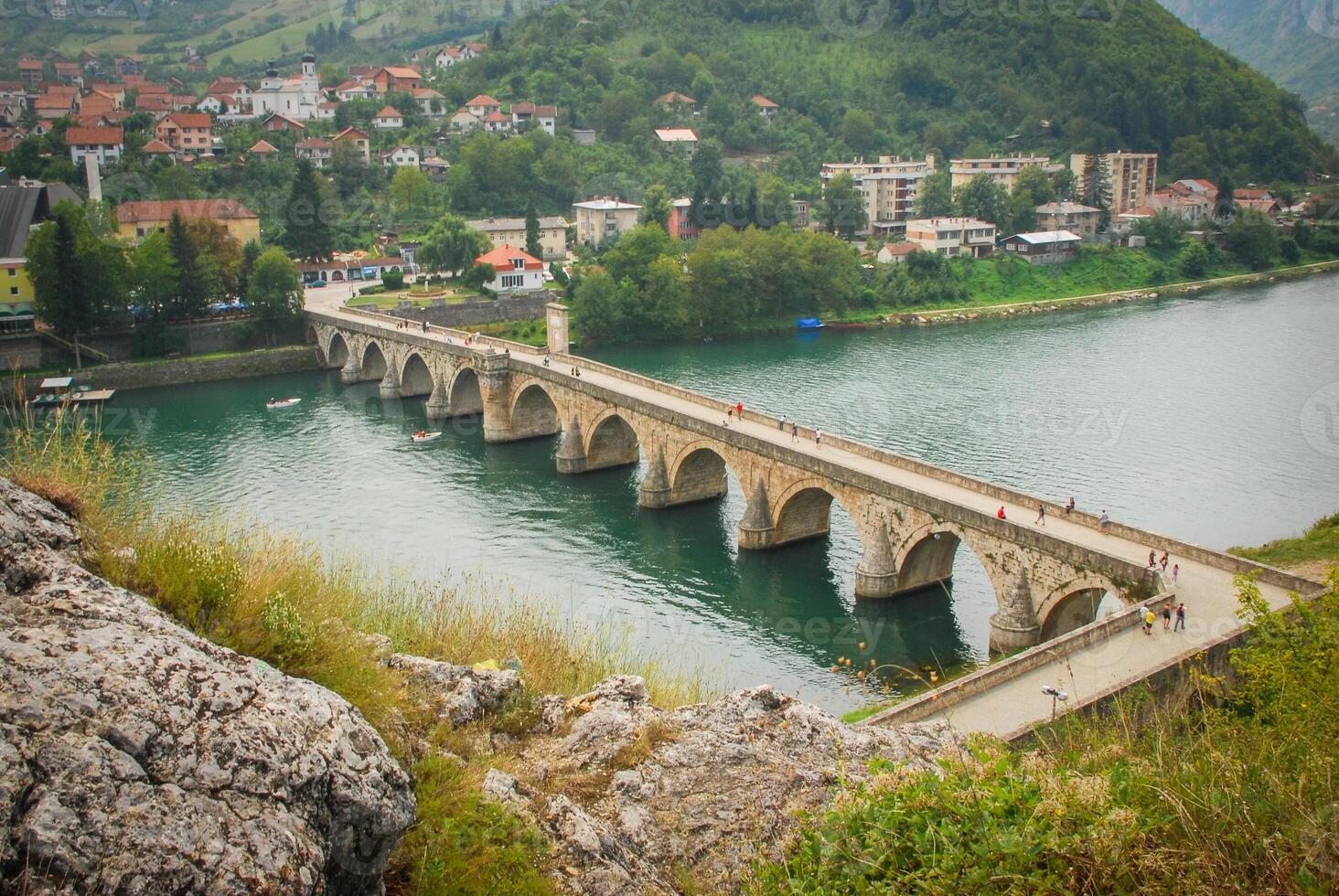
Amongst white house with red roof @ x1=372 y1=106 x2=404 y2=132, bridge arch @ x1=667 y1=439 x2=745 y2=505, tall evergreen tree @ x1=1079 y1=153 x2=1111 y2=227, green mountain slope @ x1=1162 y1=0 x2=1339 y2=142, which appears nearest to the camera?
bridge arch @ x1=667 y1=439 x2=745 y2=505

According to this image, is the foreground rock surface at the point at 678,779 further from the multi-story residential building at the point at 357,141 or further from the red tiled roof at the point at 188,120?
the red tiled roof at the point at 188,120

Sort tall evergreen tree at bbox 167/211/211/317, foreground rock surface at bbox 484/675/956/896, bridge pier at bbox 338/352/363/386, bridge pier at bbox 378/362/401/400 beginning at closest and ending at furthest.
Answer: foreground rock surface at bbox 484/675/956/896, bridge pier at bbox 378/362/401/400, bridge pier at bbox 338/352/363/386, tall evergreen tree at bbox 167/211/211/317

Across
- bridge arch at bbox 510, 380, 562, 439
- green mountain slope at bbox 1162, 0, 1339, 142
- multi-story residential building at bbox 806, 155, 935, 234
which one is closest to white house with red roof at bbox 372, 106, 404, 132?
multi-story residential building at bbox 806, 155, 935, 234

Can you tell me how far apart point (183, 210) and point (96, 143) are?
19.6 m

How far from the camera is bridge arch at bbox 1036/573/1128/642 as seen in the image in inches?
947

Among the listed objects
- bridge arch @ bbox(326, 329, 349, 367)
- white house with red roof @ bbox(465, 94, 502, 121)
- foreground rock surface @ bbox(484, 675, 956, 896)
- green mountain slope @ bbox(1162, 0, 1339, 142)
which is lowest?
bridge arch @ bbox(326, 329, 349, 367)

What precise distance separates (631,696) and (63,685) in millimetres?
6165

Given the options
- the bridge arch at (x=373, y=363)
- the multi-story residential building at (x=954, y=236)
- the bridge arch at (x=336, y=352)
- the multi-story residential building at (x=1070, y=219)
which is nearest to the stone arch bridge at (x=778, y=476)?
the bridge arch at (x=373, y=363)

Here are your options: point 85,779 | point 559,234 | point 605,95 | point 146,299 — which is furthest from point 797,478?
point 605,95

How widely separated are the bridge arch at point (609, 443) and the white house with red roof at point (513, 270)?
113ft

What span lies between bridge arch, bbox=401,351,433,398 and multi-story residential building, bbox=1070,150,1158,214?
2816 inches

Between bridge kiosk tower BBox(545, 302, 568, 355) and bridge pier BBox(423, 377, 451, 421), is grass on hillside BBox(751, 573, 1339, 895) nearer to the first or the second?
bridge kiosk tower BBox(545, 302, 568, 355)

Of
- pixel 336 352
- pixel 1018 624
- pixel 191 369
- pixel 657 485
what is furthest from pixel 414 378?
pixel 1018 624

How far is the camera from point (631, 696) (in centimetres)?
1133
